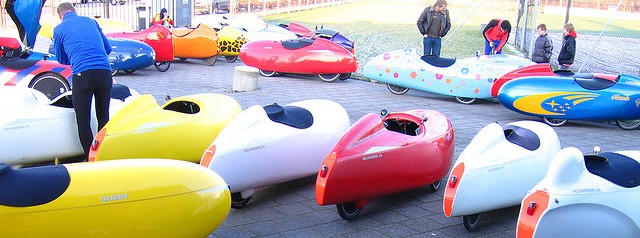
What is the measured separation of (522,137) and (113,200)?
3.17 m

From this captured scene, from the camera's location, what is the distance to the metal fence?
573 inches

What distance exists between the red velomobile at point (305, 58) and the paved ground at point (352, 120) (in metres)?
0.21

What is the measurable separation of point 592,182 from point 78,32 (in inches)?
169

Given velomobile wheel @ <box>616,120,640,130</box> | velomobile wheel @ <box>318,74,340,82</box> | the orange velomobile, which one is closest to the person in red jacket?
velomobile wheel @ <box>318,74,340,82</box>

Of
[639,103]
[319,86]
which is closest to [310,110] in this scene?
[639,103]

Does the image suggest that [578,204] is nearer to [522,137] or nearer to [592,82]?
[522,137]

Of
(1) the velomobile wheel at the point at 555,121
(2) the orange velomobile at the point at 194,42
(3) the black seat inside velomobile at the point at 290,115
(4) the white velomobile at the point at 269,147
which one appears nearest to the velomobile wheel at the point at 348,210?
(4) the white velomobile at the point at 269,147

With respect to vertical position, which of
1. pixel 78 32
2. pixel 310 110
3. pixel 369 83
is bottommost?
pixel 369 83

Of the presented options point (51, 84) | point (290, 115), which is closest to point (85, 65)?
point (290, 115)

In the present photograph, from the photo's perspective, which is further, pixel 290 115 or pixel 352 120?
pixel 352 120

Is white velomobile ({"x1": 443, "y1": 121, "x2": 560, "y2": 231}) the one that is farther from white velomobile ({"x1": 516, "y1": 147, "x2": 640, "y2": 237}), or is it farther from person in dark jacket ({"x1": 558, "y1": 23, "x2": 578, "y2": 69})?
person in dark jacket ({"x1": 558, "y1": 23, "x2": 578, "y2": 69})

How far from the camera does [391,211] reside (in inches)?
218

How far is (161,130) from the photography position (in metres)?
5.99

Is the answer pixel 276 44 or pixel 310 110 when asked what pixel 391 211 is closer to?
pixel 310 110
